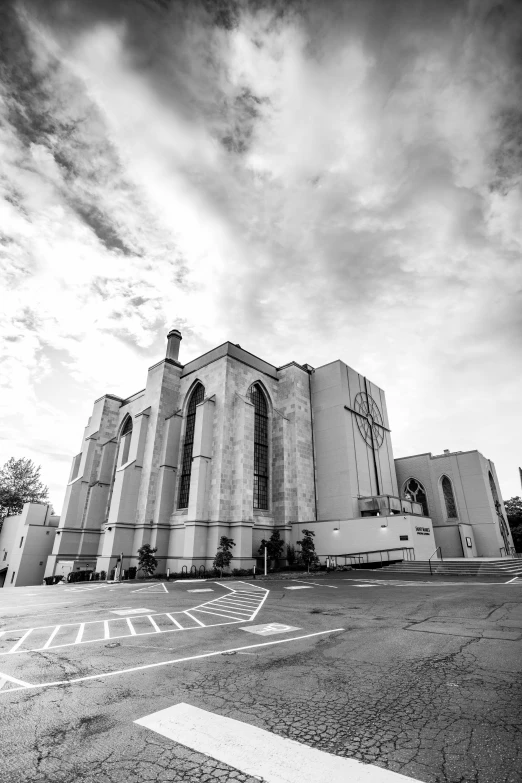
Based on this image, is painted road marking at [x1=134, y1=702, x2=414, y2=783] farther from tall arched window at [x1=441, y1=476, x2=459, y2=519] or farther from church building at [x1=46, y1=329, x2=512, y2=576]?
tall arched window at [x1=441, y1=476, x2=459, y2=519]

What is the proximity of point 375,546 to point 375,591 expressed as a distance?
1411 centimetres

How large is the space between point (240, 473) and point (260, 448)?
518 centimetres

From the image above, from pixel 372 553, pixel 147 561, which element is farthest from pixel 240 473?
pixel 372 553

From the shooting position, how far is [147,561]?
27125 mm

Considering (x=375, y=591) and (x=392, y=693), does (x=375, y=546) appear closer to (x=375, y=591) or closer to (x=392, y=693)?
(x=375, y=591)

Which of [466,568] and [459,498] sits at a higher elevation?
[459,498]

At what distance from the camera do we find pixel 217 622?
9453mm

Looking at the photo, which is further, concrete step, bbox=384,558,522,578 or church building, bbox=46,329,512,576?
church building, bbox=46,329,512,576

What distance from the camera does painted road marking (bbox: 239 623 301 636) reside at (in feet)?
26.5

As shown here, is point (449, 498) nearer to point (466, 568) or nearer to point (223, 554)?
point (466, 568)

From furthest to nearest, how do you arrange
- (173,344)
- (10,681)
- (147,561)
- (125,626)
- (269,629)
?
(173,344), (147,561), (125,626), (269,629), (10,681)

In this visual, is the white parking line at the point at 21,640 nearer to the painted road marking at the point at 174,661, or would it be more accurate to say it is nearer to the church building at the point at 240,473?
the painted road marking at the point at 174,661

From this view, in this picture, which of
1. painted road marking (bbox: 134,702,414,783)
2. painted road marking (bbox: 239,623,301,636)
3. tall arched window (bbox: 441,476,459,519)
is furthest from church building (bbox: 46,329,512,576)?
painted road marking (bbox: 134,702,414,783)

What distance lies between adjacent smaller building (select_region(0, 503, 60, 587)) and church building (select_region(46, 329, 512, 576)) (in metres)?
5.75
